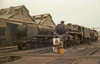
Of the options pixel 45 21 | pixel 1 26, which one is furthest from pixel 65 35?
pixel 45 21

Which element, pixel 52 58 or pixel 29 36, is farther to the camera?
pixel 29 36

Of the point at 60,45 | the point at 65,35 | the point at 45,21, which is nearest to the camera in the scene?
the point at 60,45

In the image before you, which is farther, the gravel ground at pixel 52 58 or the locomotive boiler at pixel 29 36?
the locomotive boiler at pixel 29 36

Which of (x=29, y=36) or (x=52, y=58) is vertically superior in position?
(x=29, y=36)

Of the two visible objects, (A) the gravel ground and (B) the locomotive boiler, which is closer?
(A) the gravel ground

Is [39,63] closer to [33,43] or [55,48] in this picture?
→ [55,48]

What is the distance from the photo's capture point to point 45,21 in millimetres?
42969

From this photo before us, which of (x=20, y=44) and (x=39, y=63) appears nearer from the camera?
(x=39, y=63)

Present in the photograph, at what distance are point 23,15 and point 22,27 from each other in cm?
1545

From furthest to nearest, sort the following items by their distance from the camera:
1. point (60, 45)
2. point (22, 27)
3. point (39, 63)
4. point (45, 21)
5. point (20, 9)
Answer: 1. point (45, 21)
2. point (20, 9)
3. point (22, 27)
4. point (60, 45)
5. point (39, 63)

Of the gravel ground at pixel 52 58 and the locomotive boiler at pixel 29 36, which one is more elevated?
the locomotive boiler at pixel 29 36

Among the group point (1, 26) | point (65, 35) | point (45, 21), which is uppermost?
point (45, 21)

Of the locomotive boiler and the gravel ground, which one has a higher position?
the locomotive boiler

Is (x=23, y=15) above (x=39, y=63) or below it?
above
